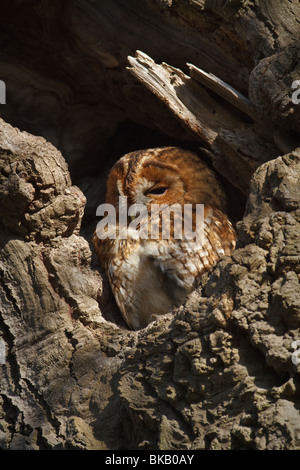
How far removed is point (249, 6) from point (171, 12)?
41 centimetres

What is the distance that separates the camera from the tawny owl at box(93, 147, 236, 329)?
8.20 ft

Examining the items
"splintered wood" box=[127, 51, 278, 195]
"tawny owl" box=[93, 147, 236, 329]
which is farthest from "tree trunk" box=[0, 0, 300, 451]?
"tawny owl" box=[93, 147, 236, 329]

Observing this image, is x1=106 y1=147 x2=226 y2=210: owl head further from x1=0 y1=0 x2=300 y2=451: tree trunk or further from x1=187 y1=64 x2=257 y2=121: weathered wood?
x1=187 y1=64 x2=257 y2=121: weathered wood

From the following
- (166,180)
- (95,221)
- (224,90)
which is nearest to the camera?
(224,90)

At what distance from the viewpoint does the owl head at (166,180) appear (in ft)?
8.97

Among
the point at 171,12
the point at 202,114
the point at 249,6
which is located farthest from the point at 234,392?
the point at 171,12

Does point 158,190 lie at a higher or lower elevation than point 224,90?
lower

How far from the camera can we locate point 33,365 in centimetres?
224

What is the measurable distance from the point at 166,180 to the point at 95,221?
737mm

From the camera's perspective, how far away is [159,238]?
254 centimetres

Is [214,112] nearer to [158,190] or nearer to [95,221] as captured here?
[158,190]

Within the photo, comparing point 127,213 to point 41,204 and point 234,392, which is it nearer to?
point 41,204

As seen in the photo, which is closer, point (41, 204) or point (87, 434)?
point (87, 434)

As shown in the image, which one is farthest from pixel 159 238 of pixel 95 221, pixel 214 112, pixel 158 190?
pixel 95 221
